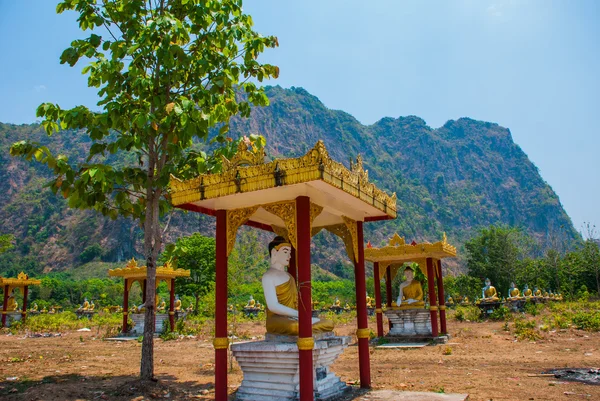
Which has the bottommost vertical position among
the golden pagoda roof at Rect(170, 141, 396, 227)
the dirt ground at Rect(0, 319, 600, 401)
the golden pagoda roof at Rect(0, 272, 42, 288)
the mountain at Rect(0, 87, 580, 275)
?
the dirt ground at Rect(0, 319, 600, 401)

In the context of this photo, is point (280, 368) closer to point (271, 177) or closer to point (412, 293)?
point (271, 177)

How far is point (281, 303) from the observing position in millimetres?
8273

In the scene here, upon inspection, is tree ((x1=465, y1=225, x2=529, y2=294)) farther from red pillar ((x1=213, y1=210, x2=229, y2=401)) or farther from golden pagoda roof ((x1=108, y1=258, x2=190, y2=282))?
red pillar ((x1=213, y1=210, x2=229, y2=401))

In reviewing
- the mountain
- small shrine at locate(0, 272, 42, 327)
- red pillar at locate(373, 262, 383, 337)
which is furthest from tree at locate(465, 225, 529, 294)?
the mountain

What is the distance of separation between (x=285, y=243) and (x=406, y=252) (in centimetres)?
982

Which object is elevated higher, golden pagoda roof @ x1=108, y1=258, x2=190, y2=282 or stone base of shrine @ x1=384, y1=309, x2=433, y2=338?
golden pagoda roof @ x1=108, y1=258, x2=190, y2=282

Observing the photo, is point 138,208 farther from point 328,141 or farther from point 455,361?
point 328,141

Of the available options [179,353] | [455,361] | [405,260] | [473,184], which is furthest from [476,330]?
[473,184]

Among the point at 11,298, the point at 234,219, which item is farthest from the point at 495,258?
the point at 234,219

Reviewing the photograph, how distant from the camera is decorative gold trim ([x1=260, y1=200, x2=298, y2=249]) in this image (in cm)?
747

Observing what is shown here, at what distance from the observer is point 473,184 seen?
589ft

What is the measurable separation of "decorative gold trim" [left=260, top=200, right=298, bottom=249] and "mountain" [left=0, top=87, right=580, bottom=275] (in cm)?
8837

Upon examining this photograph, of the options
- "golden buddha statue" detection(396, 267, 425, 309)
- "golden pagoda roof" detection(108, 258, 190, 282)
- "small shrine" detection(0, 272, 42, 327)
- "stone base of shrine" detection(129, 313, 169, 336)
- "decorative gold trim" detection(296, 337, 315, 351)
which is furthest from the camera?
"small shrine" detection(0, 272, 42, 327)

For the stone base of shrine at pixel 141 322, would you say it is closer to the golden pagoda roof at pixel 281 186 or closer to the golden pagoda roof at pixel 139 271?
the golden pagoda roof at pixel 139 271
